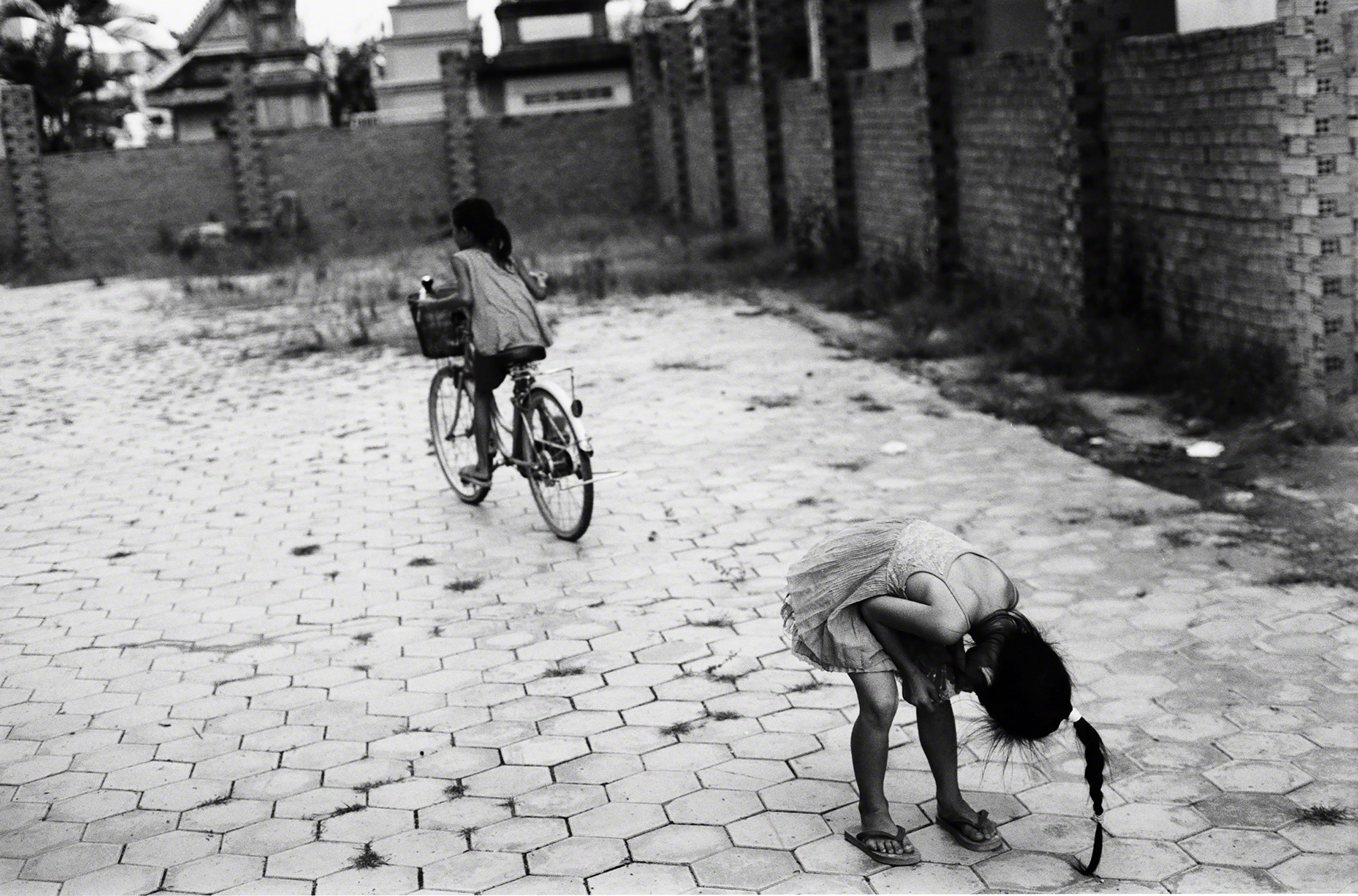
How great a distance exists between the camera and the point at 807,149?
18484mm

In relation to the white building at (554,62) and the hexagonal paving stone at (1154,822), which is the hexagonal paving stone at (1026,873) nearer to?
the hexagonal paving stone at (1154,822)

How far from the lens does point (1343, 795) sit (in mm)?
3982

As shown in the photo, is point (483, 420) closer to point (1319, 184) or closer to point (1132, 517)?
point (1132, 517)

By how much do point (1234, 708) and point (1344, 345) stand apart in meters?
4.02

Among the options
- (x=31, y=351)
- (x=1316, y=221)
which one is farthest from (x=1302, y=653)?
(x=31, y=351)

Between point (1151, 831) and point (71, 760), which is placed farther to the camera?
point (71, 760)

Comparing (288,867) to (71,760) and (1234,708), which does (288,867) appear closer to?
(71,760)

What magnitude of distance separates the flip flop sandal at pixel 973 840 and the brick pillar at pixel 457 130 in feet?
87.9

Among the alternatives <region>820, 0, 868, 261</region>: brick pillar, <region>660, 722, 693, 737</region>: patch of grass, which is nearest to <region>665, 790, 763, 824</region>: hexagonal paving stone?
<region>660, 722, 693, 737</region>: patch of grass

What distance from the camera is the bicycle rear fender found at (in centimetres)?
670

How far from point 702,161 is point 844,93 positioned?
8.59 metres

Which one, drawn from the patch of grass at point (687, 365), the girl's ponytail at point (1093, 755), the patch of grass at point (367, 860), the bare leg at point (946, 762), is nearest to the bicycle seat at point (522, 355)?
the patch of grass at point (367, 860)

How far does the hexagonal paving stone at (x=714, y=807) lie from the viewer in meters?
4.13

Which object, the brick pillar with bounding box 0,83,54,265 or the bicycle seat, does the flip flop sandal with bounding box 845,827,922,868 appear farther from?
the brick pillar with bounding box 0,83,54,265
